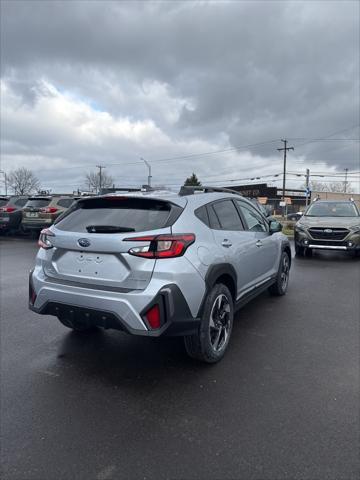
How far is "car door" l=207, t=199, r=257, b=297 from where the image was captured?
3.49 m

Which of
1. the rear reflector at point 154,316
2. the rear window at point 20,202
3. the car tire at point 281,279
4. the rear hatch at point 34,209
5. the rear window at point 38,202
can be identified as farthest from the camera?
the rear window at point 20,202

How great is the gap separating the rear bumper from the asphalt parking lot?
57 cm

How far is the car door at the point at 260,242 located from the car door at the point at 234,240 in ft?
0.30

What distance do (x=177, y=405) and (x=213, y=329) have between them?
2.79 ft

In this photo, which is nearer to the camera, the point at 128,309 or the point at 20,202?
the point at 128,309

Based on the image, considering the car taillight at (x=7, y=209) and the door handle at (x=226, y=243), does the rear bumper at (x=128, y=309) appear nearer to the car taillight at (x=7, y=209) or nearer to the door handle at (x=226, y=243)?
the door handle at (x=226, y=243)

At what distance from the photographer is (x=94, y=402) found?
2.70 m

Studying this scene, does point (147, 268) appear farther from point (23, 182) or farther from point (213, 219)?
point (23, 182)

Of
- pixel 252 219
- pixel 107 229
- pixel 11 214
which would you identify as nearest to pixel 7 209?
pixel 11 214

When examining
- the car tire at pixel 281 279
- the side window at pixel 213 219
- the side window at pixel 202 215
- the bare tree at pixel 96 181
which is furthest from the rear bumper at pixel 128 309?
the bare tree at pixel 96 181

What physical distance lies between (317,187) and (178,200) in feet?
342

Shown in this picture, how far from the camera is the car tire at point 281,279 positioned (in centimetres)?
555

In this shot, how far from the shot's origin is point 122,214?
3.10m

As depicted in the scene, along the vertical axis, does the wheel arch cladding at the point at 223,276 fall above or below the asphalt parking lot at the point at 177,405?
above
